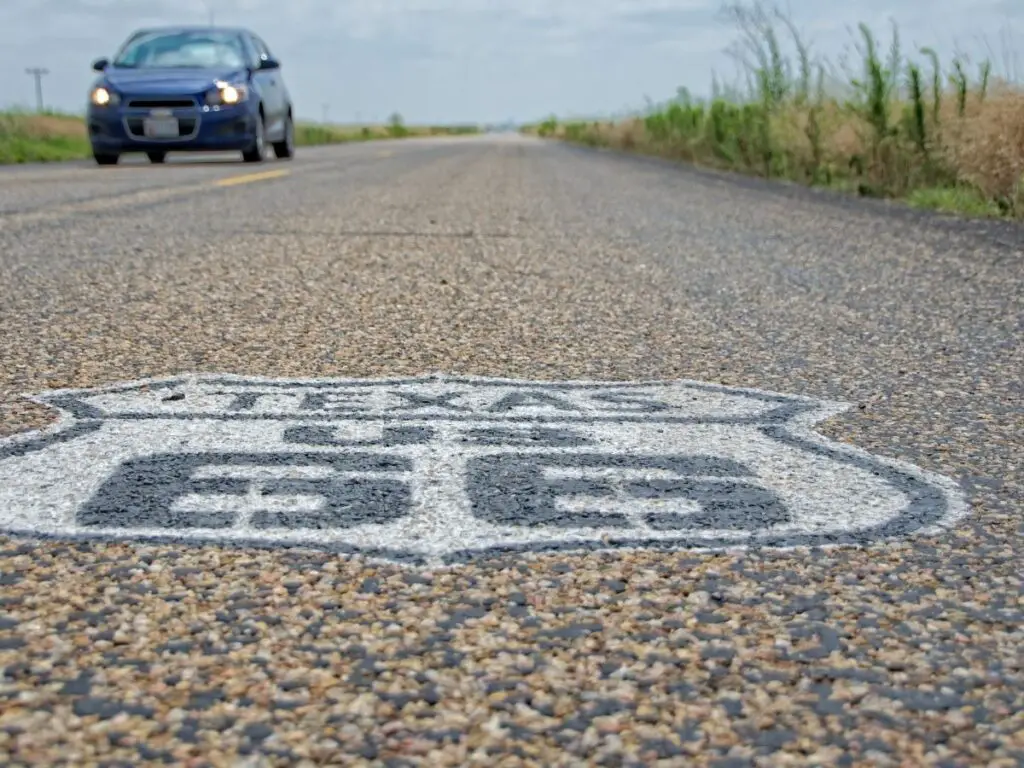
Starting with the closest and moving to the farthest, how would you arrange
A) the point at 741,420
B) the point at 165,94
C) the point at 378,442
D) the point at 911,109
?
the point at 378,442 < the point at 741,420 < the point at 911,109 < the point at 165,94

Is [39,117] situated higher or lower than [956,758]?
higher

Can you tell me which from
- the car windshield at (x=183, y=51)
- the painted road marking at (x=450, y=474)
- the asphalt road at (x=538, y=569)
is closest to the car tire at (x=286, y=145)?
the car windshield at (x=183, y=51)

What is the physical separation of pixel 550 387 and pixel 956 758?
5.83 ft

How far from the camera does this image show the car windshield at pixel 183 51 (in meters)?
14.7

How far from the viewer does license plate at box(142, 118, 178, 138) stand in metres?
14.0

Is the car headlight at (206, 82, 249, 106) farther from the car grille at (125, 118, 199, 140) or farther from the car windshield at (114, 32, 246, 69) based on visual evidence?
the car windshield at (114, 32, 246, 69)

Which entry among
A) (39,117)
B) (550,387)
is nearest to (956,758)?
(550,387)

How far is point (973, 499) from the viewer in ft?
6.58

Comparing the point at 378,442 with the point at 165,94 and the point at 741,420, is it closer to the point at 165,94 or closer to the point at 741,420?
the point at 741,420

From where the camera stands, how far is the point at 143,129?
46.0ft

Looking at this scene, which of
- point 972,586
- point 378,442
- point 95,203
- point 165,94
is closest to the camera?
point 972,586

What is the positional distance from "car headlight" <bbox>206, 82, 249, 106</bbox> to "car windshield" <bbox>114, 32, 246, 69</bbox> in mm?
626

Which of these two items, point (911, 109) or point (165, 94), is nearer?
point (911, 109)

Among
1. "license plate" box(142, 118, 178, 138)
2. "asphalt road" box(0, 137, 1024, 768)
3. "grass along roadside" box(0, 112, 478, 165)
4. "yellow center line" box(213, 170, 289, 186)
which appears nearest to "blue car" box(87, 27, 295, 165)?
"license plate" box(142, 118, 178, 138)
